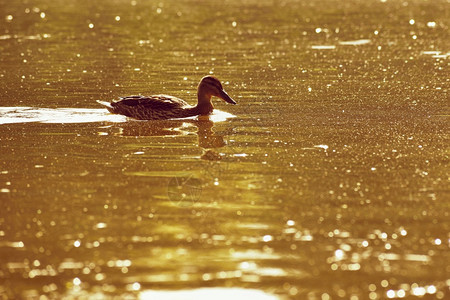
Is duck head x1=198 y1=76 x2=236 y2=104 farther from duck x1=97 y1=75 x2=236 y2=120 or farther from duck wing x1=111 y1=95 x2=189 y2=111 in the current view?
duck wing x1=111 y1=95 x2=189 y2=111

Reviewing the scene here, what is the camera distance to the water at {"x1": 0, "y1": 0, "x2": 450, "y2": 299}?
7.10 m

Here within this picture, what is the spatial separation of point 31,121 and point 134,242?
689 centimetres

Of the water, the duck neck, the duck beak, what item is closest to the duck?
the duck neck

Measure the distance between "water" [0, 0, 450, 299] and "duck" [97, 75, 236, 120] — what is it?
0.76 feet

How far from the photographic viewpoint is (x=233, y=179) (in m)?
10.2

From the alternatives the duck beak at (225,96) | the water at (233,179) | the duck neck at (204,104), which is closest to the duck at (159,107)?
the duck neck at (204,104)

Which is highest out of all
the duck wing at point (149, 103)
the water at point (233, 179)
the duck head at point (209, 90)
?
the duck head at point (209, 90)

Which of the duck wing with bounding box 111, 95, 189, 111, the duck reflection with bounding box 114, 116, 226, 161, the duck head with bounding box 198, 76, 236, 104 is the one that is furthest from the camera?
the duck head with bounding box 198, 76, 236, 104

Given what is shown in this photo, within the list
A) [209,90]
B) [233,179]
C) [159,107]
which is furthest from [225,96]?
[233,179]

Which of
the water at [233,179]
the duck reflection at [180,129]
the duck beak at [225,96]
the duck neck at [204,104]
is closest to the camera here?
the water at [233,179]

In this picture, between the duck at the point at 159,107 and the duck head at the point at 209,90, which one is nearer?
the duck at the point at 159,107

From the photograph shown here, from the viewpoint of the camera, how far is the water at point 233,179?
710cm

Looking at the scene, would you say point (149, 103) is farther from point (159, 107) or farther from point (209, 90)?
point (209, 90)

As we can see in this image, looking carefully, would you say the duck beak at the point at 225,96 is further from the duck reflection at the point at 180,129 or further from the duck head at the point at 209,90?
the duck reflection at the point at 180,129
